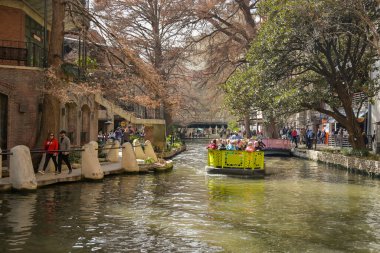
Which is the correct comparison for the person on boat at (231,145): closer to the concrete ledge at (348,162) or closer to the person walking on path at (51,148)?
the concrete ledge at (348,162)

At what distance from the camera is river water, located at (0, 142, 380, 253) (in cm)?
974

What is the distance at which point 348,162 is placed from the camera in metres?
27.3

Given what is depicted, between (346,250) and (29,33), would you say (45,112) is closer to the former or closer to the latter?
(29,33)

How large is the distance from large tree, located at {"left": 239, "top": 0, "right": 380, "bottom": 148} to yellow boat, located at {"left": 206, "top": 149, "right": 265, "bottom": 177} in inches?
171

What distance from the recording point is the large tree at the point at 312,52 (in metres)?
25.0

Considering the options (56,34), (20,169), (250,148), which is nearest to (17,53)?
(56,34)

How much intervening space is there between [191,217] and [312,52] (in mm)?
16862

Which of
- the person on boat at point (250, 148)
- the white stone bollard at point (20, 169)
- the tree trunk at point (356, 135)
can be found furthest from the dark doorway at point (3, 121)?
the tree trunk at point (356, 135)

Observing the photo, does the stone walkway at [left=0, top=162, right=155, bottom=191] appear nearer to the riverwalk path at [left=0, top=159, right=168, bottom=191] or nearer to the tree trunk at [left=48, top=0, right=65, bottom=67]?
the riverwalk path at [left=0, top=159, right=168, bottom=191]

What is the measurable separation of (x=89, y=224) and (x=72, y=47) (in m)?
24.3

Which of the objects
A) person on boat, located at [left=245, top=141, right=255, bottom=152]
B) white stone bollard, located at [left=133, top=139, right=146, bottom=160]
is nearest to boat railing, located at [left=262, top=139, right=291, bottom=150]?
white stone bollard, located at [left=133, top=139, right=146, bottom=160]

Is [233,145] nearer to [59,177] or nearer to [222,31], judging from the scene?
[59,177]

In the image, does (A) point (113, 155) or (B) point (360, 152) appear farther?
(B) point (360, 152)

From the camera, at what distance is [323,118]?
55938 mm
